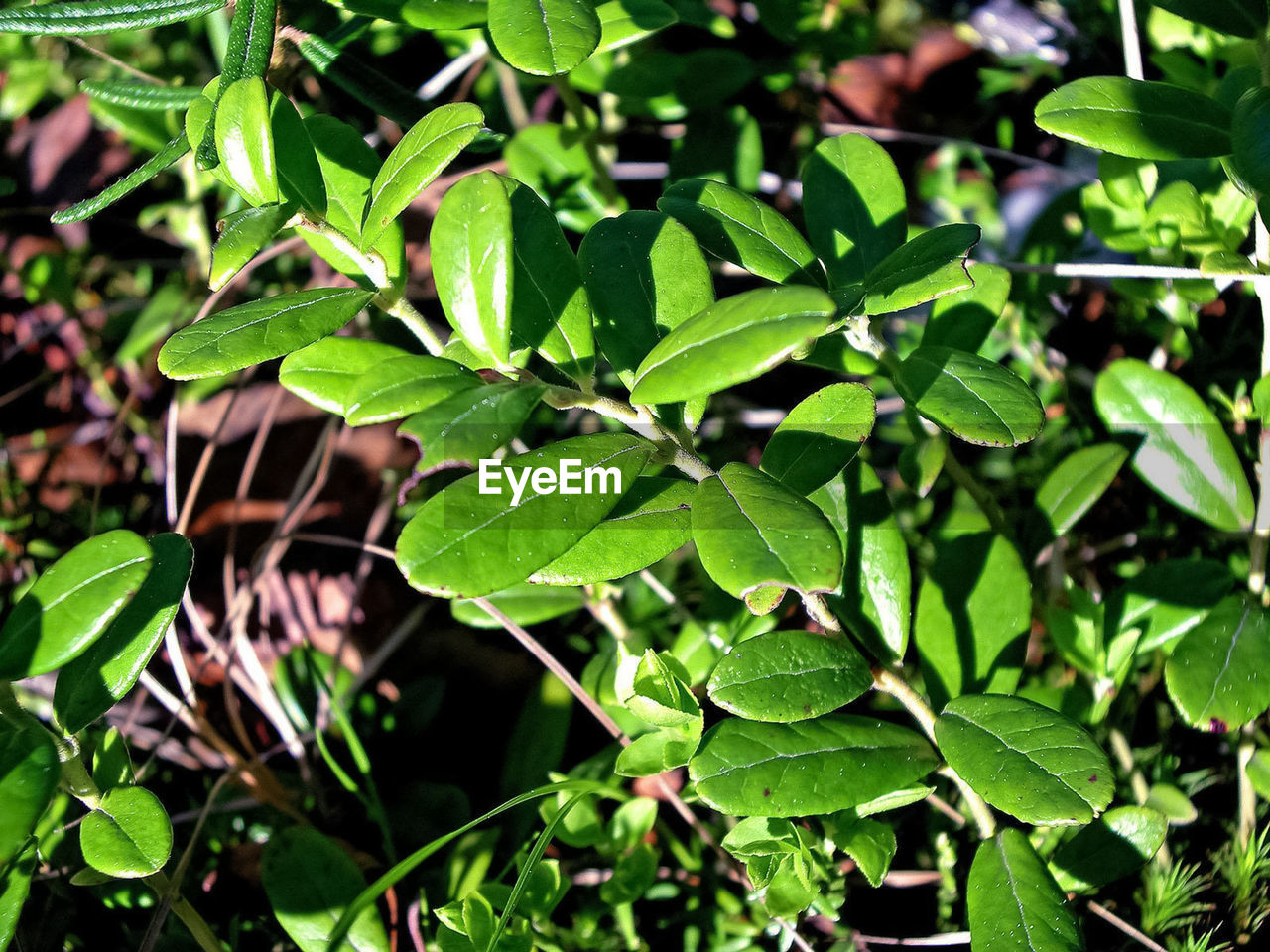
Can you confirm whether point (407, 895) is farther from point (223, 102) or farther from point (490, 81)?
point (490, 81)

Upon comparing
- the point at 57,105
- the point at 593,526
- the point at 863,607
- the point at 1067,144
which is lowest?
the point at 863,607

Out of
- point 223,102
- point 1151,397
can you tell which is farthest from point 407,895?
point 1151,397

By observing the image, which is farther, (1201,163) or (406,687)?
(406,687)

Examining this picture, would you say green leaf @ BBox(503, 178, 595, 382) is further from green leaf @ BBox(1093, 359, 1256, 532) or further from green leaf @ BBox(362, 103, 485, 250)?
green leaf @ BBox(1093, 359, 1256, 532)

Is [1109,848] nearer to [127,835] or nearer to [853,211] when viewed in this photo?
[853,211]

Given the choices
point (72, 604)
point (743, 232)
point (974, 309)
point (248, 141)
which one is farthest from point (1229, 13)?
point (72, 604)

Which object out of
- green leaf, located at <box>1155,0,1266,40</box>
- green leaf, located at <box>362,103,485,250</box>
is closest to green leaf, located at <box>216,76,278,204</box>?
green leaf, located at <box>362,103,485,250</box>
